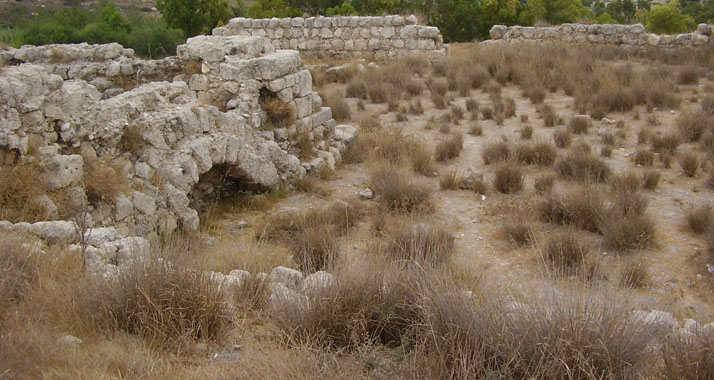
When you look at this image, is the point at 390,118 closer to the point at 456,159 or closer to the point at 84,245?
the point at 456,159

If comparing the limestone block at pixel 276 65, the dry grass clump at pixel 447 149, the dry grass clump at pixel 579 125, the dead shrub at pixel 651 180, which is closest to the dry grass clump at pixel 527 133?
the dry grass clump at pixel 579 125

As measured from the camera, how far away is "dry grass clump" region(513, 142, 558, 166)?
8.59 m

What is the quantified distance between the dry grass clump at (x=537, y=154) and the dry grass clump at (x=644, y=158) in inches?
41.6

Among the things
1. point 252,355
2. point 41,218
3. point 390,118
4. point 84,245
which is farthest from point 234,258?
point 390,118

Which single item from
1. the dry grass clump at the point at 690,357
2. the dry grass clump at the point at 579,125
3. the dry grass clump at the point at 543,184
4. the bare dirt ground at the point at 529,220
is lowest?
the bare dirt ground at the point at 529,220

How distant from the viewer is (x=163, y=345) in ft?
10.5

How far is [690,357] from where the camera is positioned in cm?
287

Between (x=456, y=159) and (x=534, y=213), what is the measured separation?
2.46 m

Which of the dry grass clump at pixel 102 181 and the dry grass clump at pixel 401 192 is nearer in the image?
the dry grass clump at pixel 102 181

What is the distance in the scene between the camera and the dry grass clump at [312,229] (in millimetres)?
5555

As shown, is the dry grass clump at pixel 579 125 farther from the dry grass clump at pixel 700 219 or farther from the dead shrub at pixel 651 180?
the dry grass clump at pixel 700 219

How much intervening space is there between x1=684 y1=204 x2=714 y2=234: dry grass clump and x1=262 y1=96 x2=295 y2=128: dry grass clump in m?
4.87

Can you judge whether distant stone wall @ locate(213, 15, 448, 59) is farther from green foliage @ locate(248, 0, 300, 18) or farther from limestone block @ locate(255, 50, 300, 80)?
limestone block @ locate(255, 50, 300, 80)

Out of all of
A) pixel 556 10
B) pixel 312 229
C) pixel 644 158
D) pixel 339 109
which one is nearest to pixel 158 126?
pixel 312 229
